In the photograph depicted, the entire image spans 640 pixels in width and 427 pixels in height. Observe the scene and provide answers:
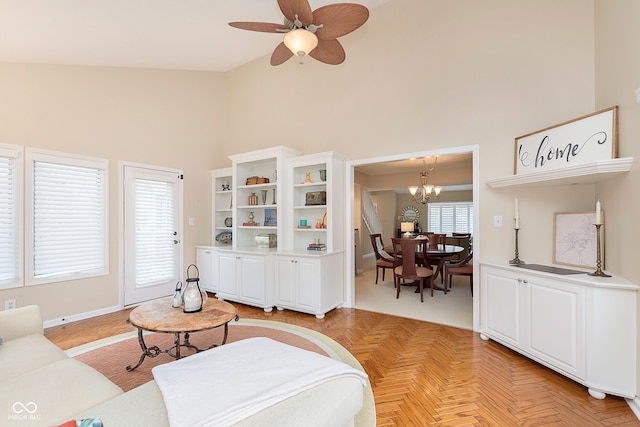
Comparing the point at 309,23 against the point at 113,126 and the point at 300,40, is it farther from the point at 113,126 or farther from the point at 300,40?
the point at 113,126

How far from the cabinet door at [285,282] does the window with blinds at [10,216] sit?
2.85m

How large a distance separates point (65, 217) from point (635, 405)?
5.53 m

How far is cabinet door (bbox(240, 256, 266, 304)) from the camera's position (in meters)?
3.84

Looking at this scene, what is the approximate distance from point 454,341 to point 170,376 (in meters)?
2.70

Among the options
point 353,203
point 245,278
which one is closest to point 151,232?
point 245,278

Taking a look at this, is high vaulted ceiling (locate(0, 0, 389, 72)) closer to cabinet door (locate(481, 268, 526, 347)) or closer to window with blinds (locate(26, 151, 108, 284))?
window with blinds (locate(26, 151, 108, 284))

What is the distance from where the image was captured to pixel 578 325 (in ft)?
6.75

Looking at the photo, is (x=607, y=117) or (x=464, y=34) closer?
(x=607, y=117)

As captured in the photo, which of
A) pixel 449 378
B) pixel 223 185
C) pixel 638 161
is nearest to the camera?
pixel 638 161

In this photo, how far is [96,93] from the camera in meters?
3.69

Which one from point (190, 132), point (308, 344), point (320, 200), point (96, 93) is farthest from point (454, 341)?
point (96, 93)

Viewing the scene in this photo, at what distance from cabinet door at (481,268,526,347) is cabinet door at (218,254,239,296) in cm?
318

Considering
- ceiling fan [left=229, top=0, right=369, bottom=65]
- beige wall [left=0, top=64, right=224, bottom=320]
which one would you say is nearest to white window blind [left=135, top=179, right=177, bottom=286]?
beige wall [left=0, top=64, right=224, bottom=320]

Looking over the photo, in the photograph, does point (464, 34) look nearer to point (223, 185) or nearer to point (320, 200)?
point (320, 200)
